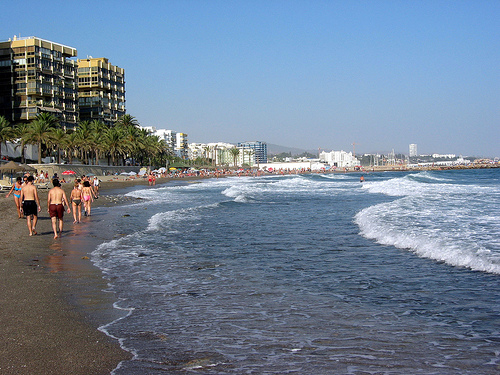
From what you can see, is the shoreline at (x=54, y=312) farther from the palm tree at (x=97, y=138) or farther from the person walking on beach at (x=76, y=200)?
the palm tree at (x=97, y=138)

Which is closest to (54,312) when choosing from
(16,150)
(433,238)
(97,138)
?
(433,238)

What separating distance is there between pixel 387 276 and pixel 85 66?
333 ft

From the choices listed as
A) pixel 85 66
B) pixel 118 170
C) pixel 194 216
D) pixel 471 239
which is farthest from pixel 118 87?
pixel 471 239

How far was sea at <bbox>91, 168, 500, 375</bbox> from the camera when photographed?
434 cm

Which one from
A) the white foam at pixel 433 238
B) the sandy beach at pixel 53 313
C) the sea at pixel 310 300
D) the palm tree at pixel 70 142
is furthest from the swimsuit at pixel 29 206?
the palm tree at pixel 70 142

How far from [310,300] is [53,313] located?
3.34 m

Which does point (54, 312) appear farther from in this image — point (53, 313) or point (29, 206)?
point (29, 206)

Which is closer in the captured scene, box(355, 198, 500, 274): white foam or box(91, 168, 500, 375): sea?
box(91, 168, 500, 375): sea

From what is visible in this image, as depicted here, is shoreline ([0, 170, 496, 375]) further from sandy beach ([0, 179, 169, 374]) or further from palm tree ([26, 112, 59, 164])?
palm tree ([26, 112, 59, 164])

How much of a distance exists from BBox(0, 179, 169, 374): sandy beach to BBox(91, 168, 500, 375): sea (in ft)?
0.82

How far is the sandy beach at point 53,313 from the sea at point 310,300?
25 centimetres

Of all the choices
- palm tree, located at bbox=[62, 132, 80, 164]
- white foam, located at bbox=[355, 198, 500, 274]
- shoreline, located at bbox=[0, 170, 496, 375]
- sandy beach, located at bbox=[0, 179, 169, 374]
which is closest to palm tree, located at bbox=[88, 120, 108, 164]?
palm tree, located at bbox=[62, 132, 80, 164]

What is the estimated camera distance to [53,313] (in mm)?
5625

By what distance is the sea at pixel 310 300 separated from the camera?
4336 mm
